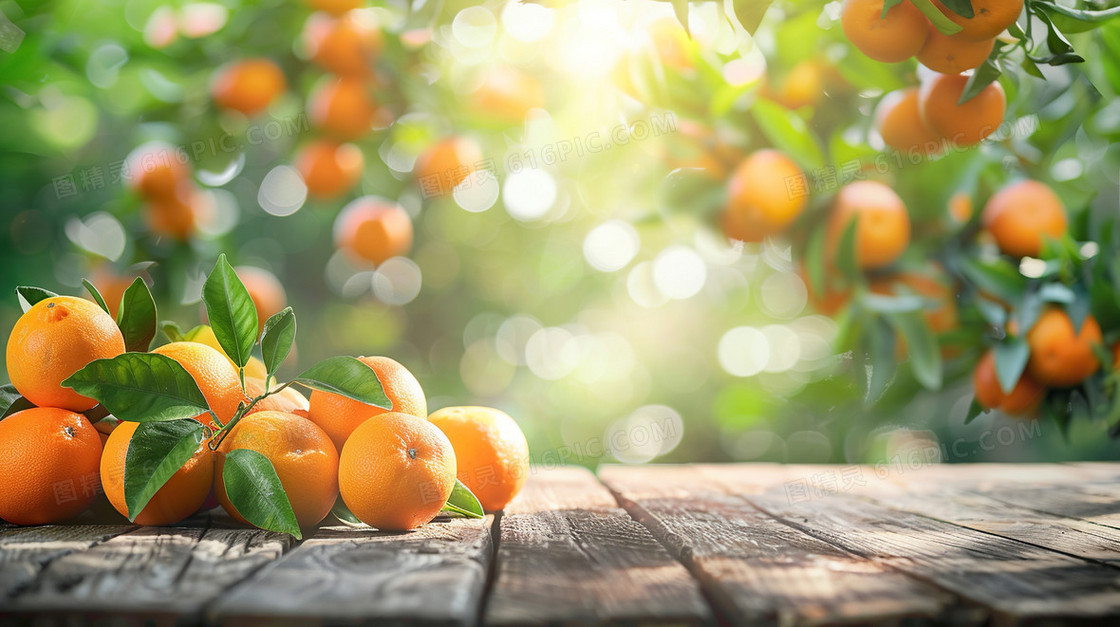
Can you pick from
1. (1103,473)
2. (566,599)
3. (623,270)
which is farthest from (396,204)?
(1103,473)

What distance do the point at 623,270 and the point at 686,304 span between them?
322 millimetres

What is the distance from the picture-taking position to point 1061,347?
39.8 inches

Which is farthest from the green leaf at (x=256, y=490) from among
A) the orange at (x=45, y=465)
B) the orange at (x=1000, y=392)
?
the orange at (x=1000, y=392)

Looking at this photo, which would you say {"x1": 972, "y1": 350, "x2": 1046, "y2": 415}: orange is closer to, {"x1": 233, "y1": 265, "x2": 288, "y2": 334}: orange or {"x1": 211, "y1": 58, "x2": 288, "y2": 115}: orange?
{"x1": 233, "y1": 265, "x2": 288, "y2": 334}: orange

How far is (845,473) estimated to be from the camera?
1308 mm

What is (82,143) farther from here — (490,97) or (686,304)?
(686,304)

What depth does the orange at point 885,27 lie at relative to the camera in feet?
2.29

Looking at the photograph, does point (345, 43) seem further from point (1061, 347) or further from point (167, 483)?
point (1061, 347)

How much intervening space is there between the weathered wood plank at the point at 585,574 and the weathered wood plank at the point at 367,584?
0.02 metres

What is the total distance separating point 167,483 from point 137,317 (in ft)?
0.67

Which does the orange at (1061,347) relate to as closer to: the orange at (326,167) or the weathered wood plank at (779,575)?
the weathered wood plank at (779,575)

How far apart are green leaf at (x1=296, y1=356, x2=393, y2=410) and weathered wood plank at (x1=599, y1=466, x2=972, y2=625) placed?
315 millimetres

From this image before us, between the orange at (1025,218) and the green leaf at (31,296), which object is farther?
the orange at (1025,218)

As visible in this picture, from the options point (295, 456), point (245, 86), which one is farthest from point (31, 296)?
point (245, 86)
